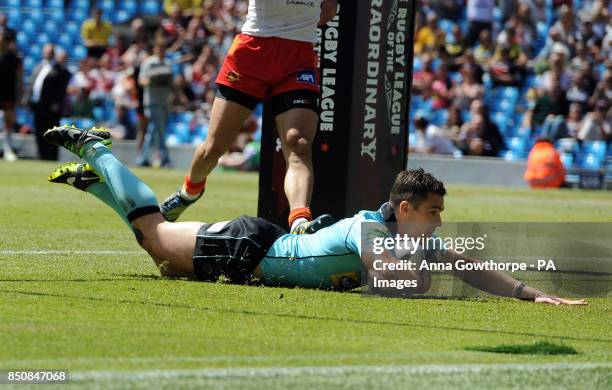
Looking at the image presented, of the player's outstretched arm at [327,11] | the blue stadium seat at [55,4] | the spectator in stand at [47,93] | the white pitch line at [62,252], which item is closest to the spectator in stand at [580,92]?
the spectator in stand at [47,93]

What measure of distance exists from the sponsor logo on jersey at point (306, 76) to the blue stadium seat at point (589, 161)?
14.4m

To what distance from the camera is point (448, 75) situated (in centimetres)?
2500

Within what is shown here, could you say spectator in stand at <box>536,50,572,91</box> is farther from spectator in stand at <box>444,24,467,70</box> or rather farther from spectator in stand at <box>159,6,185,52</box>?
spectator in stand at <box>159,6,185,52</box>

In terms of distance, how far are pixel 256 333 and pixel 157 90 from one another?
18229 millimetres

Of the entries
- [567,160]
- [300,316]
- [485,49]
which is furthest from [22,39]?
[300,316]

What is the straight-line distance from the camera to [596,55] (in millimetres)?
24000

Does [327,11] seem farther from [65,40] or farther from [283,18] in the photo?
[65,40]

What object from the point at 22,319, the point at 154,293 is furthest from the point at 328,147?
the point at 22,319

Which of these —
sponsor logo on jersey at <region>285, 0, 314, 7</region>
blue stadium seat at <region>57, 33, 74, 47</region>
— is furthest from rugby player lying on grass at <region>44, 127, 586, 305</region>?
blue stadium seat at <region>57, 33, 74, 47</region>

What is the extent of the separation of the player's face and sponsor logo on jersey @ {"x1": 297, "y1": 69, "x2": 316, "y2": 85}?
1952 mm

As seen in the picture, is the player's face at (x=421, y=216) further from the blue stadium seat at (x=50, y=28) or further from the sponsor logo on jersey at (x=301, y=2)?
the blue stadium seat at (x=50, y=28)

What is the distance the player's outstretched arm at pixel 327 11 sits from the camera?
30.0 ft

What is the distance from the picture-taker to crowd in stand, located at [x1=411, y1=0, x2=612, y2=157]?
2306 centimetres

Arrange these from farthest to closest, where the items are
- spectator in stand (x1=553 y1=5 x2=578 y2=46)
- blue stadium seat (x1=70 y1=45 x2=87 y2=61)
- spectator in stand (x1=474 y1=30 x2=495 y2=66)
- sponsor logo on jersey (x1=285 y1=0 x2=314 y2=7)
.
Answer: blue stadium seat (x1=70 y1=45 x2=87 y2=61)
spectator in stand (x1=474 y1=30 x2=495 y2=66)
spectator in stand (x1=553 y1=5 x2=578 y2=46)
sponsor logo on jersey (x1=285 y1=0 x2=314 y2=7)
